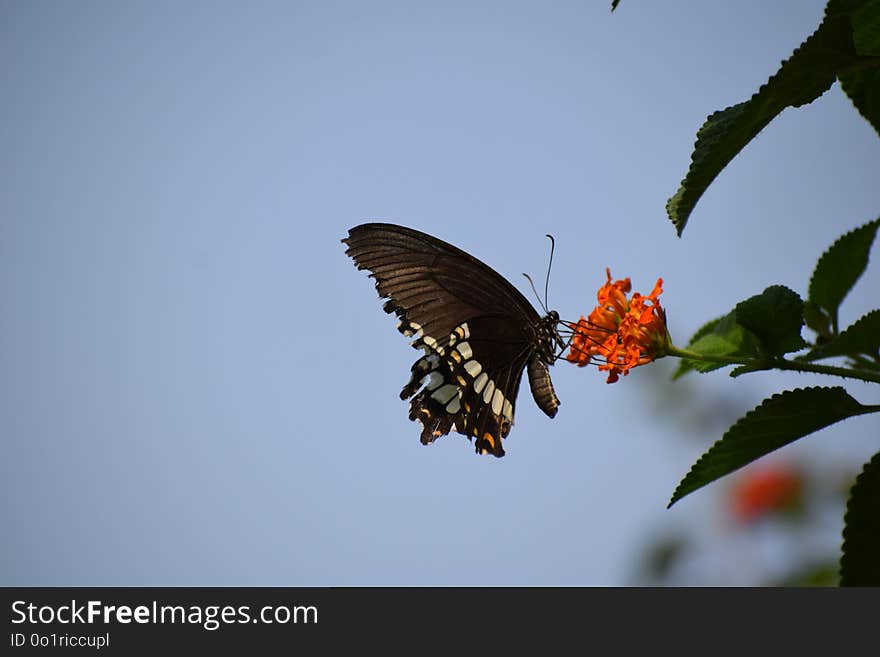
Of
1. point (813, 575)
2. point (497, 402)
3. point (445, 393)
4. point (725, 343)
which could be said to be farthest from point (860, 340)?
point (813, 575)

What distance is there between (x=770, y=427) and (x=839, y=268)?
370mm

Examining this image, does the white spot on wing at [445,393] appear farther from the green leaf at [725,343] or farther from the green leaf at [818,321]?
the green leaf at [818,321]

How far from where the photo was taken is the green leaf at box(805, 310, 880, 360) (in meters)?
1.32

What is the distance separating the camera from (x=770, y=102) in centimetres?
123

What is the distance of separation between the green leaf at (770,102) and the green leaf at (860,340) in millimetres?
345

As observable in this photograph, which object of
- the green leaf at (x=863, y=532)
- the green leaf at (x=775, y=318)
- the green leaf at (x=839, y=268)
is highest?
the green leaf at (x=839, y=268)

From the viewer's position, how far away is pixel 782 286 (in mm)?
1457

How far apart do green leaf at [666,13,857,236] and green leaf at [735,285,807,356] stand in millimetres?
233

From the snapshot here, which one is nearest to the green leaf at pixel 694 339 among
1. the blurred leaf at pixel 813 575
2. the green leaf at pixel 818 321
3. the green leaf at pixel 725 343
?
the green leaf at pixel 725 343

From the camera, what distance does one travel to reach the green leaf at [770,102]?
3.85ft

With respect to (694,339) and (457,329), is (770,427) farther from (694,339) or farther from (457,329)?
(457,329)

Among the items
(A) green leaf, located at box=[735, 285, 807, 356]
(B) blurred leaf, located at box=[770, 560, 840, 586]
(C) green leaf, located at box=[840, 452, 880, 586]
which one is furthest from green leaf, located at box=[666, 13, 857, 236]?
(B) blurred leaf, located at box=[770, 560, 840, 586]

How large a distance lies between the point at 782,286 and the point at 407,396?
1.58m

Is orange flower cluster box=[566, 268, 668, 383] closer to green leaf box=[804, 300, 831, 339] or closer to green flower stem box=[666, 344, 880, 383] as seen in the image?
green flower stem box=[666, 344, 880, 383]
